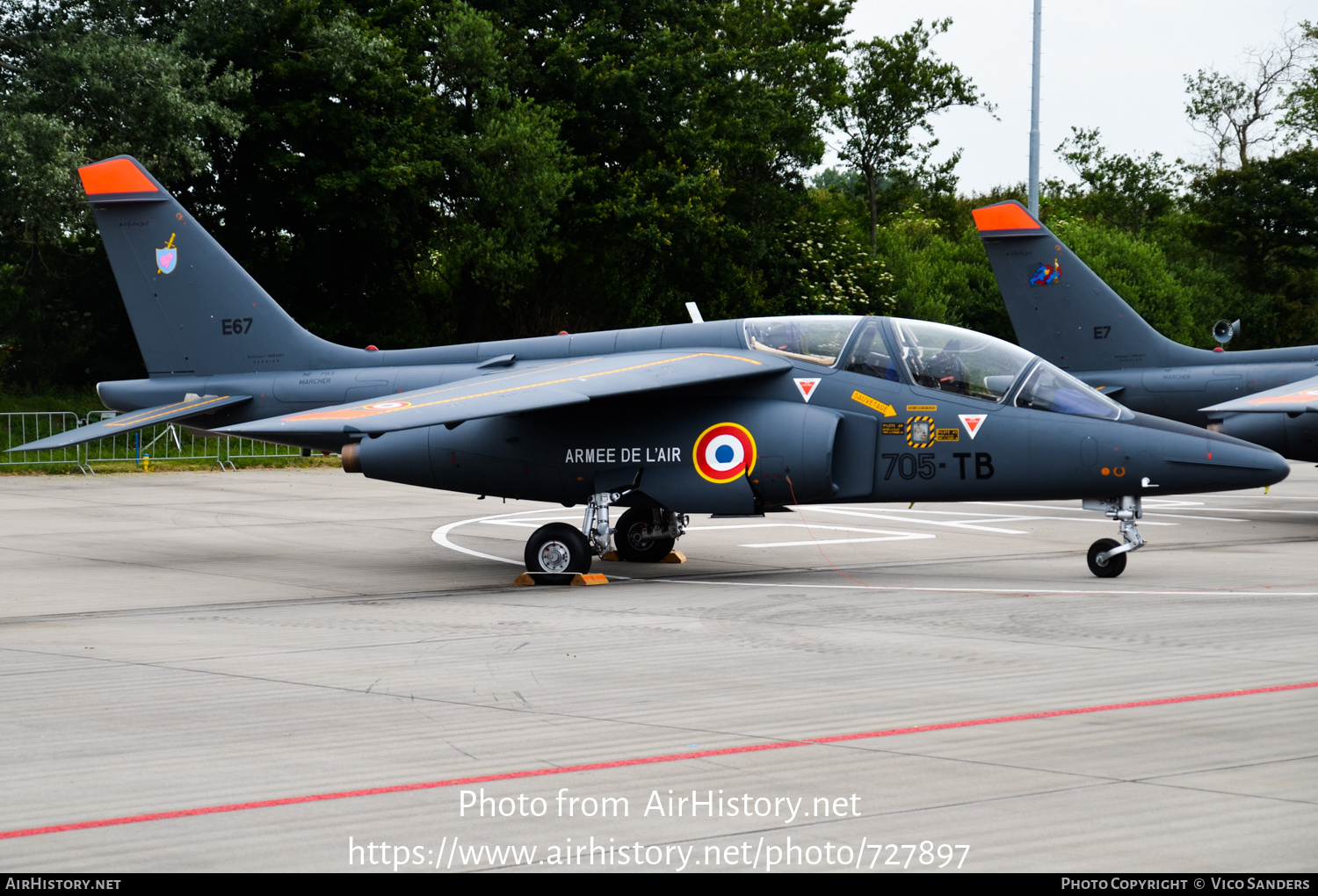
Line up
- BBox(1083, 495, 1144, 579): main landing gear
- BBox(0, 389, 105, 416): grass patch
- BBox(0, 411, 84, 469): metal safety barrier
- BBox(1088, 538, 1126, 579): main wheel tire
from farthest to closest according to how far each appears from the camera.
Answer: BBox(0, 389, 105, 416): grass patch → BBox(0, 411, 84, 469): metal safety barrier → BBox(1088, 538, 1126, 579): main wheel tire → BBox(1083, 495, 1144, 579): main landing gear

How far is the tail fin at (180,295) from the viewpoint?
53.3 feet

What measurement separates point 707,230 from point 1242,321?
27.5 metres

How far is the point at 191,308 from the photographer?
53.5ft

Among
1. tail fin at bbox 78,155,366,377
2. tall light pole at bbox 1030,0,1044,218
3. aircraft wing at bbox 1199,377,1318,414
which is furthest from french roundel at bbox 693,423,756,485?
tall light pole at bbox 1030,0,1044,218

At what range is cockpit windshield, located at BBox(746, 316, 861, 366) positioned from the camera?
13.6 meters

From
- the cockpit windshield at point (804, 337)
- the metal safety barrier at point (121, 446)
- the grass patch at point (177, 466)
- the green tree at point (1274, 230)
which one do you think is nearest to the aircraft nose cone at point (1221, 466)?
the cockpit windshield at point (804, 337)

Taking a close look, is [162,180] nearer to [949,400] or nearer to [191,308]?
[191,308]

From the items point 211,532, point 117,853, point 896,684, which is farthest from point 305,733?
point 211,532

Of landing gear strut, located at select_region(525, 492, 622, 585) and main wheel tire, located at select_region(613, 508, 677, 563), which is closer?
landing gear strut, located at select_region(525, 492, 622, 585)

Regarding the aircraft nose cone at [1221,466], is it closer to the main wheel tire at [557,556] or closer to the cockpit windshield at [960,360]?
the cockpit windshield at [960,360]

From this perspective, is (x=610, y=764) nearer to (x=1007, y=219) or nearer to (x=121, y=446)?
(x=1007, y=219)

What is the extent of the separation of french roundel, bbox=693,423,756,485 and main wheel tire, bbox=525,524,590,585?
1482 millimetres

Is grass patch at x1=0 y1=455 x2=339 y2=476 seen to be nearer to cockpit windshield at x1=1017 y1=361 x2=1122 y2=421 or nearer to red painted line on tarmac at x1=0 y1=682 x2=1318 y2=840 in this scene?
cockpit windshield at x1=1017 y1=361 x2=1122 y2=421

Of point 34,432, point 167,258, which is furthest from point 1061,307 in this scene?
point 34,432
